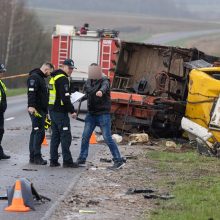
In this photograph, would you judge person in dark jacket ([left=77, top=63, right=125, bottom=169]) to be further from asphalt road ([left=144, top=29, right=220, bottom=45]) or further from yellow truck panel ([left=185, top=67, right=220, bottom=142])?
asphalt road ([left=144, top=29, right=220, bottom=45])

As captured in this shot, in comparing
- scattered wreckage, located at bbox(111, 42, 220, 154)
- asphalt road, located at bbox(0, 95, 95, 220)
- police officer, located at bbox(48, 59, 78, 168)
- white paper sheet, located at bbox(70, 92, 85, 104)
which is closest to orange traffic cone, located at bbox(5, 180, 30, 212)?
asphalt road, located at bbox(0, 95, 95, 220)

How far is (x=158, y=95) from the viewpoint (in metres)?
18.4

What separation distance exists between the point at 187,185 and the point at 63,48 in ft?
65.8

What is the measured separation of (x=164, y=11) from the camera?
435 feet

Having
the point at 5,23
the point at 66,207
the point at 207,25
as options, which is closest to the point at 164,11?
the point at 207,25

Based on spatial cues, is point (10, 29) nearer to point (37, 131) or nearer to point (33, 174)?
point (37, 131)

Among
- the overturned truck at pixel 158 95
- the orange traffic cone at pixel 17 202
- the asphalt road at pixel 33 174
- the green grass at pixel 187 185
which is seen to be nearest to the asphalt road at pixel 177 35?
the overturned truck at pixel 158 95

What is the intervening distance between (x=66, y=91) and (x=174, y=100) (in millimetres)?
5724

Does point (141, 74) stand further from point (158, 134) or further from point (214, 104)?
point (214, 104)

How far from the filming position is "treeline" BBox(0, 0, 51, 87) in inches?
2344

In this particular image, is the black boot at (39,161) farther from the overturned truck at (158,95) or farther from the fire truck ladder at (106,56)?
the fire truck ladder at (106,56)

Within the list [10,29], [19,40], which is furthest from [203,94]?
[19,40]

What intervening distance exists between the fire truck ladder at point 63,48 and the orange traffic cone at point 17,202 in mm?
21312

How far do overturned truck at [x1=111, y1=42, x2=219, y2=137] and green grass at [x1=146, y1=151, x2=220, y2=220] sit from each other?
105 inches
